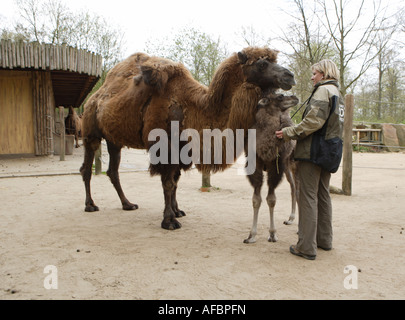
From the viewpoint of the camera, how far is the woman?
11.7ft

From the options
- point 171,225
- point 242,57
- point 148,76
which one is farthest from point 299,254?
point 148,76

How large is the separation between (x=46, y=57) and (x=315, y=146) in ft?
39.5

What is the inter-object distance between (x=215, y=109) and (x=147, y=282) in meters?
2.33

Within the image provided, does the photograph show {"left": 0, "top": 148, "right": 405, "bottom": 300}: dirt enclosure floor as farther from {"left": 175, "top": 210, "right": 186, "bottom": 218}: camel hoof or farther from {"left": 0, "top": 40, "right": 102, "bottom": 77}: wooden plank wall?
{"left": 0, "top": 40, "right": 102, "bottom": 77}: wooden plank wall

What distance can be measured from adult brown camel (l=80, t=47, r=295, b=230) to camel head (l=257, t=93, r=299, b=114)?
0.40 feet

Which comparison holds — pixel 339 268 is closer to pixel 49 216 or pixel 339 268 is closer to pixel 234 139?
pixel 234 139

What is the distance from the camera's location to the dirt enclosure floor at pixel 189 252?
112 inches

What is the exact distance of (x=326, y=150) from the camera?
3580mm

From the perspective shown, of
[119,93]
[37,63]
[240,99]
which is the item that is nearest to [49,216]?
[119,93]

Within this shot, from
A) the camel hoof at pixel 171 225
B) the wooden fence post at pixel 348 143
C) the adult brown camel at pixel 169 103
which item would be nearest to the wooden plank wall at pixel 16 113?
the adult brown camel at pixel 169 103

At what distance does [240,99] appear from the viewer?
4.04 metres

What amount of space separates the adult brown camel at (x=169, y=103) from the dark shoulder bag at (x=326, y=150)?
0.64m
